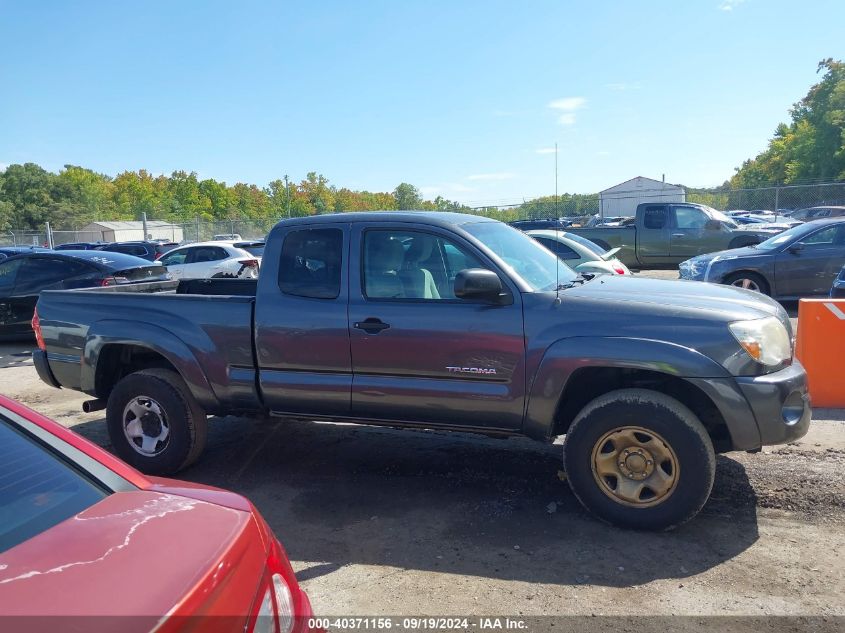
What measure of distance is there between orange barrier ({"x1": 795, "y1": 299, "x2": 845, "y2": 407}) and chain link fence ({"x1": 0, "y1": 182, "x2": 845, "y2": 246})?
14.0 meters

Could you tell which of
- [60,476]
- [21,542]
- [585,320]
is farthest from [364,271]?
[21,542]

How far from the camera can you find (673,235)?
16078 mm

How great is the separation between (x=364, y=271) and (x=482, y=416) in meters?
1.30

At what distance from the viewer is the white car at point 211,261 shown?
15.1 meters

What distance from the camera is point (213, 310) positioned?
4.86 meters

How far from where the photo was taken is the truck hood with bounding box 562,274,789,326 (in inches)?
154

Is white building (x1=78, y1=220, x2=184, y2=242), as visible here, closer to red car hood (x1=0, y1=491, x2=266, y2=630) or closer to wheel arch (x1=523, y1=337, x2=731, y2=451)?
wheel arch (x1=523, y1=337, x2=731, y2=451)

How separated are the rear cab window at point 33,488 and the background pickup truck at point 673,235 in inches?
572

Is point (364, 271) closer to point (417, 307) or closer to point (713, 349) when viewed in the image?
point (417, 307)

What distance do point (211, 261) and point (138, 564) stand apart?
14.6 meters

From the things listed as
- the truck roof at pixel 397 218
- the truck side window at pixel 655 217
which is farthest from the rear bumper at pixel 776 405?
the truck side window at pixel 655 217

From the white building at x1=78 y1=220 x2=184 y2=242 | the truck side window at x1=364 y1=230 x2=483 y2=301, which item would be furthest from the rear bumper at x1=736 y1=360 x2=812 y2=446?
the white building at x1=78 y1=220 x2=184 y2=242

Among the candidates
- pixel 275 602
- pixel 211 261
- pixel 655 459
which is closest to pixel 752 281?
pixel 655 459

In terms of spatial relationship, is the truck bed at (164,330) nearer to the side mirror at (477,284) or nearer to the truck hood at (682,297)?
the side mirror at (477,284)
